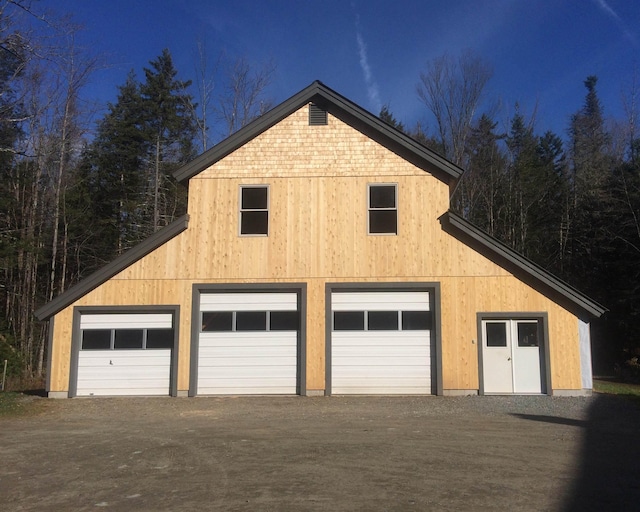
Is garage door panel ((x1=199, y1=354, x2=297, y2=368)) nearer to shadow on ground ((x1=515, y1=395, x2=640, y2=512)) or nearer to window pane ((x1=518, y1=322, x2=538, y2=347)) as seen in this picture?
window pane ((x1=518, y1=322, x2=538, y2=347))

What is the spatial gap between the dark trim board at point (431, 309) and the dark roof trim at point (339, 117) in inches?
126

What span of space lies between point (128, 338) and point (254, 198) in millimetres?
5300

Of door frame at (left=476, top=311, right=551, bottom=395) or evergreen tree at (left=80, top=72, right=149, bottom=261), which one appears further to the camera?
evergreen tree at (left=80, top=72, right=149, bottom=261)

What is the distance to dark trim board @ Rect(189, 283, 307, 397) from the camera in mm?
15211

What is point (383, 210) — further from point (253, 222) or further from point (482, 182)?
point (482, 182)

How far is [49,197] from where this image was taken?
2770cm

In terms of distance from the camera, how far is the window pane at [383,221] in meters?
15.9

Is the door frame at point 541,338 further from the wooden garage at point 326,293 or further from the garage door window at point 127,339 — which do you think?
the garage door window at point 127,339

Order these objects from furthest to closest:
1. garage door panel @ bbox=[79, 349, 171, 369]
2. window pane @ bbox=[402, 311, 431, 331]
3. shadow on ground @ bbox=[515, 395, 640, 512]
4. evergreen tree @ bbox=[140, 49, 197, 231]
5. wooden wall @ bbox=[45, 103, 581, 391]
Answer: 1. evergreen tree @ bbox=[140, 49, 197, 231]
2. garage door panel @ bbox=[79, 349, 171, 369]
3. window pane @ bbox=[402, 311, 431, 331]
4. wooden wall @ bbox=[45, 103, 581, 391]
5. shadow on ground @ bbox=[515, 395, 640, 512]

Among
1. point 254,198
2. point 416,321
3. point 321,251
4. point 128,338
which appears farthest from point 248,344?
point 416,321

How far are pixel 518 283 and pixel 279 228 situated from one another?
6763 millimetres

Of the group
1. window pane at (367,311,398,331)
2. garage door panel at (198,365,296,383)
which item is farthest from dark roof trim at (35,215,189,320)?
window pane at (367,311,398,331)

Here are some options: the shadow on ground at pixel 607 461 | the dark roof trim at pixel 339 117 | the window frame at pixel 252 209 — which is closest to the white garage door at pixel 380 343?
the window frame at pixel 252 209

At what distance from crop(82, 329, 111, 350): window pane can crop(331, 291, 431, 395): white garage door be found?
6278 mm
